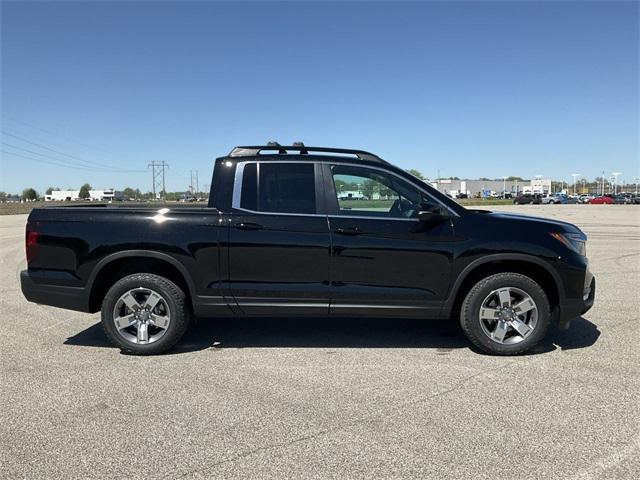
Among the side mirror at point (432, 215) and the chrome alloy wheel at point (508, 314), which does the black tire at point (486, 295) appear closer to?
the chrome alloy wheel at point (508, 314)

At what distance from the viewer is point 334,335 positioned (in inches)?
198

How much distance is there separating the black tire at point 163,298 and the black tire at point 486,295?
280 cm

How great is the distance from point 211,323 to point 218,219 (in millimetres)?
1843

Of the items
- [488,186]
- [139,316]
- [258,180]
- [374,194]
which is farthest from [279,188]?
[488,186]

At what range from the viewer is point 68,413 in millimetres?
3215

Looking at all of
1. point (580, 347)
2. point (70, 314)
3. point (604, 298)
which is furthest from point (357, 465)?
point (604, 298)

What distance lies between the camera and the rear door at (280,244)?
4.25 meters

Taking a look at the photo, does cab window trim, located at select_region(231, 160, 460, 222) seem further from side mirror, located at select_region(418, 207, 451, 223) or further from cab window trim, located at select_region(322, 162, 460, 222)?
side mirror, located at select_region(418, 207, 451, 223)

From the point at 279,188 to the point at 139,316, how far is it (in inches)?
73.8

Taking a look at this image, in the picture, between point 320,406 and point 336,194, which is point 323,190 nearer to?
point 336,194

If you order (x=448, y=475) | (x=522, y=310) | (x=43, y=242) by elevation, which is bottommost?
(x=448, y=475)

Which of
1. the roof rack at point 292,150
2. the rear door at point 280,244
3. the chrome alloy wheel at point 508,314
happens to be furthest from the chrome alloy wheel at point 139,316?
the chrome alloy wheel at point 508,314

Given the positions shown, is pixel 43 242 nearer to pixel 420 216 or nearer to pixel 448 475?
pixel 420 216

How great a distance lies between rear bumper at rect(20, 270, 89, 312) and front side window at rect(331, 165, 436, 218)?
8.87 ft
